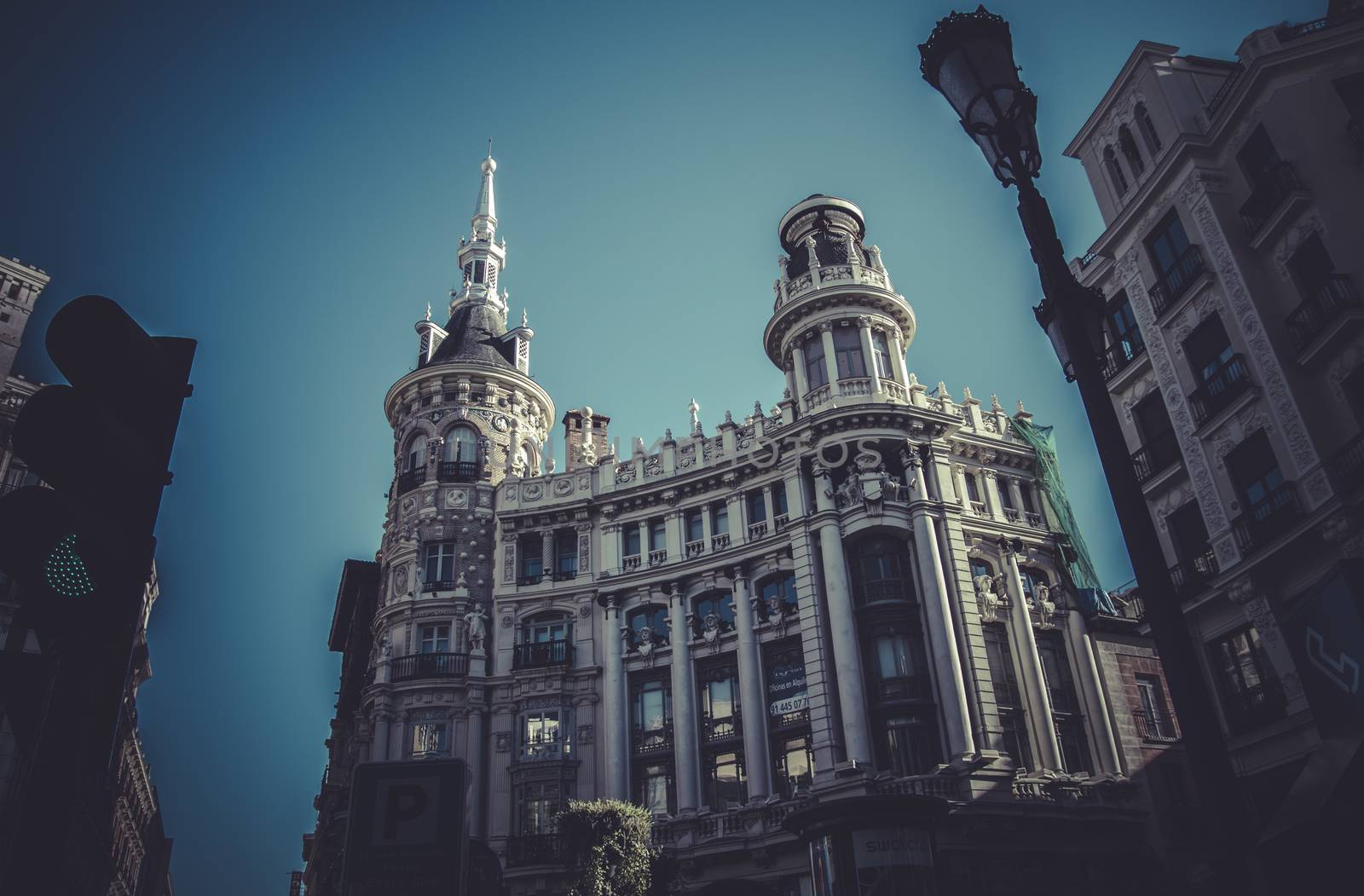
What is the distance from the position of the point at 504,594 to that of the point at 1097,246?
29.2m

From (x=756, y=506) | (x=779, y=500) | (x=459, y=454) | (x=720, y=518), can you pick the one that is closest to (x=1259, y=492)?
(x=779, y=500)

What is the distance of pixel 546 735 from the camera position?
4028cm

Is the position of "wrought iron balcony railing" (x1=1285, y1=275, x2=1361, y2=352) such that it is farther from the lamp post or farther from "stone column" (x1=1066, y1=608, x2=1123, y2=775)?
the lamp post

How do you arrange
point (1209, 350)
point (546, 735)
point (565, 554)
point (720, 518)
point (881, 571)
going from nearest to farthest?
point (1209, 350) → point (881, 571) → point (546, 735) → point (720, 518) → point (565, 554)

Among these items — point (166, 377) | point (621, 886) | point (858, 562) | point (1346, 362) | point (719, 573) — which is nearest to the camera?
point (166, 377)

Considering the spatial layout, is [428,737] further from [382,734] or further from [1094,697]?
[1094,697]

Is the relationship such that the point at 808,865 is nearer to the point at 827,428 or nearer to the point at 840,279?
the point at 827,428

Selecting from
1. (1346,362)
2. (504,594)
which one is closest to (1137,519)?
(1346,362)

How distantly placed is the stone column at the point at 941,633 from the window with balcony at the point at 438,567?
21.8m

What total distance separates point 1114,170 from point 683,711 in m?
26.0

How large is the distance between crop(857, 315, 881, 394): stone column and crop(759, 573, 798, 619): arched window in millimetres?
9053

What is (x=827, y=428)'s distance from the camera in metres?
39.5

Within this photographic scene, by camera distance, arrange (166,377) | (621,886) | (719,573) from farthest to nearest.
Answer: (719,573), (621,886), (166,377)

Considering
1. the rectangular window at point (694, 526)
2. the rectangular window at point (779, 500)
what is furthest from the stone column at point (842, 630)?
the rectangular window at point (694, 526)
